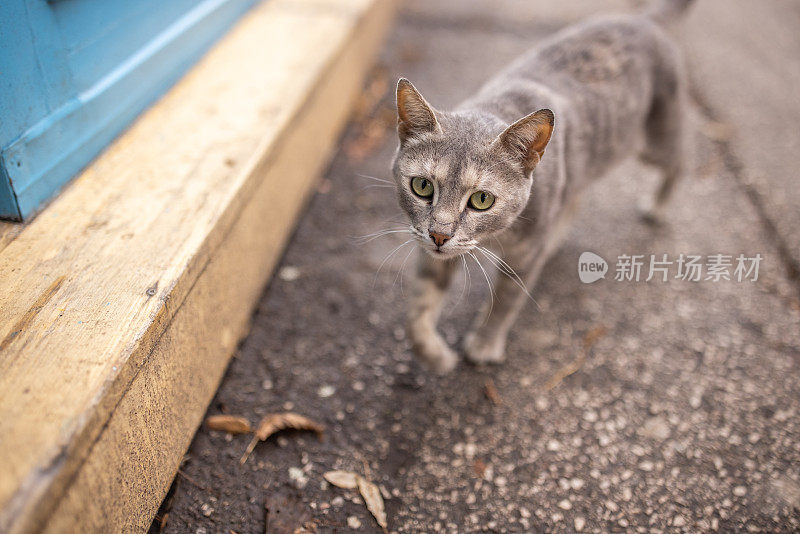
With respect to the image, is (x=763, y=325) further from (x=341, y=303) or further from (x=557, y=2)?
(x=557, y=2)

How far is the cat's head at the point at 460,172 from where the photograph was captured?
158 centimetres

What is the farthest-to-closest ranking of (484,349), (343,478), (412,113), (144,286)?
(484,349) → (343,478) → (412,113) → (144,286)

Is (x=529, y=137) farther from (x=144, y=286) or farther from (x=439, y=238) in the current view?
(x=144, y=286)

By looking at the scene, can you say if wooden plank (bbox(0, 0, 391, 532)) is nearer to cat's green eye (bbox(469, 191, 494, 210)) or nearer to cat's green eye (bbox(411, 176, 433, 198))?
cat's green eye (bbox(411, 176, 433, 198))

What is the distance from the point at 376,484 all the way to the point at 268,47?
82.2 inches

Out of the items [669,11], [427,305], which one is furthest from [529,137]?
[669,11]

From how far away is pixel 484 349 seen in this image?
2.15 m

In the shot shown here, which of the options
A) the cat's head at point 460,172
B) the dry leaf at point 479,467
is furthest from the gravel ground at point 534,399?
the cat's head at point 460,172

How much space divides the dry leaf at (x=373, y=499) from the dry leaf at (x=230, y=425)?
40 centimetres

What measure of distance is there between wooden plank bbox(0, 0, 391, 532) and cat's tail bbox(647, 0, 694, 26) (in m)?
1.49

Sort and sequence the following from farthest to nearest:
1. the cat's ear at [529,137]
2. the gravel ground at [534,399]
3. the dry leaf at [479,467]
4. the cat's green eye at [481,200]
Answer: the dry leaf at [479,467]
the gravel ground at [534,399]
the cat's green eye at [481,200]
the cat's ear at [529,137]

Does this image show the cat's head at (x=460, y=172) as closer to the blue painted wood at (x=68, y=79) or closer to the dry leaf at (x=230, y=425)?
the dry leaf at (x=230, y=425)

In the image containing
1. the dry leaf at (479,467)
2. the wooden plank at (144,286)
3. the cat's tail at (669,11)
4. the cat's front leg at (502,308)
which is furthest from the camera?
Answer: the cat's tail at (669,11)

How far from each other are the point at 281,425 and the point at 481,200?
38.5 inches
